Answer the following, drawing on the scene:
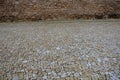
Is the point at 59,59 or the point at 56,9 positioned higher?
the point at 56,9

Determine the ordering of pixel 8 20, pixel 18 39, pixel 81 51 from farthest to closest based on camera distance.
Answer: pixel 8 20
pixel 18 39
pixel 81 51

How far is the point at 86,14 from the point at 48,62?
6.69m

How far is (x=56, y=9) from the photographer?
9391mm

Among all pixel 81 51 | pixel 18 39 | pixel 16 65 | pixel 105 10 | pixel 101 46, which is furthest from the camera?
pixel 105 10

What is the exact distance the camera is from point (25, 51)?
13.5ft

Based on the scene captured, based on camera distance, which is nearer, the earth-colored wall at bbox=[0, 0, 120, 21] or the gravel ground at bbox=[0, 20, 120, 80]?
the gravel ground at bbox=[0, 20, 120, 80]

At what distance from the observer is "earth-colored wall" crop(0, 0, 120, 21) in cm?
912

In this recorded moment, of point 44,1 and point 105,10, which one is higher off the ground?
point 44,1

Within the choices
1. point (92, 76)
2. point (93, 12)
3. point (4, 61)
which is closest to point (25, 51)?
point (4, 61)

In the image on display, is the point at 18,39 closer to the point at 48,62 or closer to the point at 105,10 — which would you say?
the point at 48,62

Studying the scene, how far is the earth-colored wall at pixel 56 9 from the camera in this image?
912 cm

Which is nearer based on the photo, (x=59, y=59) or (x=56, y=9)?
(x=59, y=59)

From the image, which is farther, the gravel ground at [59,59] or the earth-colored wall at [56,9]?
the earth-colored wall at [56,9]

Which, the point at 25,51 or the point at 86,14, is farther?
the point at 86,14
